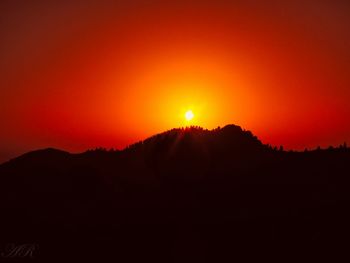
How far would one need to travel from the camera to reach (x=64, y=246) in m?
46.3

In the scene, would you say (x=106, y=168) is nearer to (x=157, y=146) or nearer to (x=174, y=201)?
(x=157, y=146)

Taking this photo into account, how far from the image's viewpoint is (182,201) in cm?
5584

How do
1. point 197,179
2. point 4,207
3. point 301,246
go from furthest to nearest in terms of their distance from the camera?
1. point 197,179
2. point 4,207
3. point 301,246

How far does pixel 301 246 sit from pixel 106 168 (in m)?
34.7

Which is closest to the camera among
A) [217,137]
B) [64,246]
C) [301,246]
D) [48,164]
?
[301,246]

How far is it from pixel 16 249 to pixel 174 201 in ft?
70.6

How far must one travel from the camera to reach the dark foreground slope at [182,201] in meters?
43.8

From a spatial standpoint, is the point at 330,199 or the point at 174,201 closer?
the point at 330,199

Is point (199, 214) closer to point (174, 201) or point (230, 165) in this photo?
point (174, 201)

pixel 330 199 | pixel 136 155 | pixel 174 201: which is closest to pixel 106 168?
pixel 136 155

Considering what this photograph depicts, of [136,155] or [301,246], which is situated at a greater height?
[136,155]

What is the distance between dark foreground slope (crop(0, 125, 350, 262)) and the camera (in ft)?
144

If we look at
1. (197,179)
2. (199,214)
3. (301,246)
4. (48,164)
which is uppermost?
(48,164)

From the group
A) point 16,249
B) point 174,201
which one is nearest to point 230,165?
point 174,201
